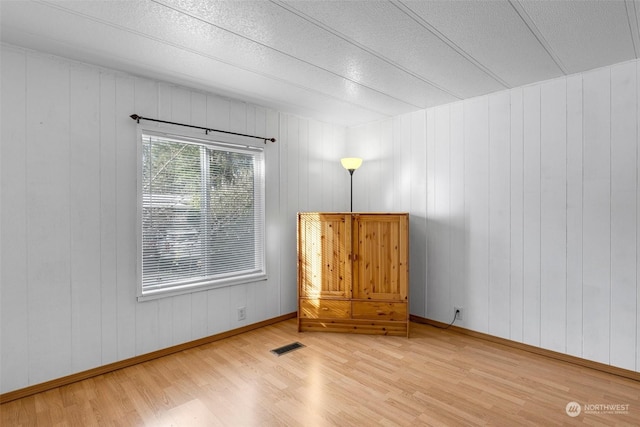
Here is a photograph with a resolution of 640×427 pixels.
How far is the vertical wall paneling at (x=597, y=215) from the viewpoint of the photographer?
261 centimetres

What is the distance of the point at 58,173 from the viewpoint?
2443 millimetres

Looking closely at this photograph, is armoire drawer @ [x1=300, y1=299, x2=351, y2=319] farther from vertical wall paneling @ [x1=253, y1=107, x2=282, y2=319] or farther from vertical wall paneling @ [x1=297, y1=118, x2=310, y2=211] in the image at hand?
vertical wall paneling @ [x1=297, y1=118, x2=310, y2=211]

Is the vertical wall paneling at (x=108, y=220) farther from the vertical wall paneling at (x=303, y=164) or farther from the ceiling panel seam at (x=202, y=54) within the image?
the vertical wall paneling at (x=303, y=164)

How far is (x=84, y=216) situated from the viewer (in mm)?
2557

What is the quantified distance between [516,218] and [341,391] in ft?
7.17

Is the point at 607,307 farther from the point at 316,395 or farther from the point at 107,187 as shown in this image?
the point at 107,187

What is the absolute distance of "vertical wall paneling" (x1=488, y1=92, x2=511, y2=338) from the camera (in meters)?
3.14

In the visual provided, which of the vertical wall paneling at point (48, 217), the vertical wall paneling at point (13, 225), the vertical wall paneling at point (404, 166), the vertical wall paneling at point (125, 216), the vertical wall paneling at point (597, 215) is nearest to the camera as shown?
the vertical wall paneling at point (13, 225)

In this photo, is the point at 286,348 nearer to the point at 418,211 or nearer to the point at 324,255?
the point at 324,255

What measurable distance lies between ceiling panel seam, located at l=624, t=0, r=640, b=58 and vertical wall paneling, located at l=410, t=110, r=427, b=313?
1.76m

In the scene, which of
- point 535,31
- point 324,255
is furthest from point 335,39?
point 324,255

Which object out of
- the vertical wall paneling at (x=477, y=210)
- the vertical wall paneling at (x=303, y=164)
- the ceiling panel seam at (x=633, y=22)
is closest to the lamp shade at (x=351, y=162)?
the vertical wall paneling at (x=303, y=164)

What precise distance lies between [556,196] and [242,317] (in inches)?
125

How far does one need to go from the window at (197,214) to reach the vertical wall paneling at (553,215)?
8.93 ft
